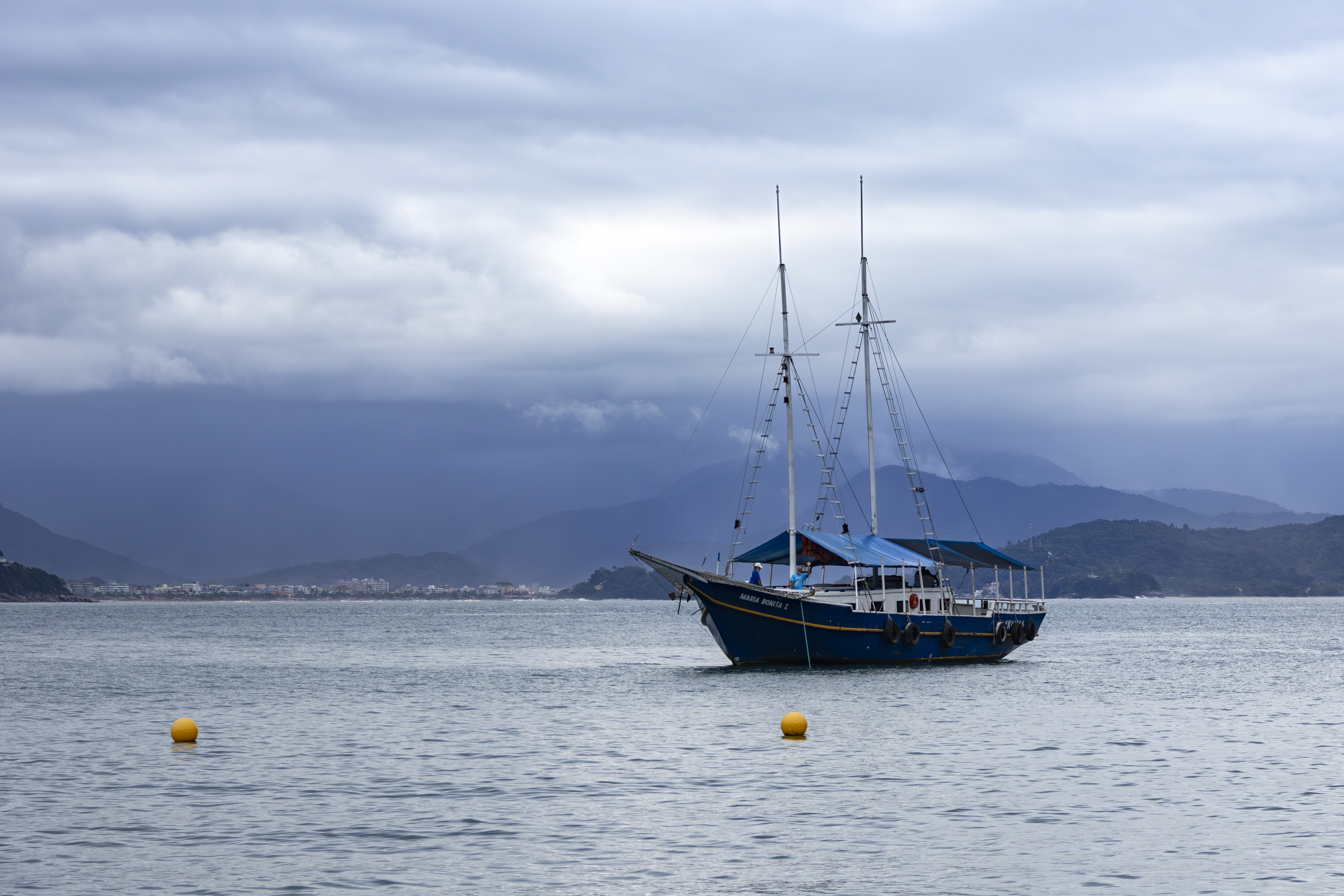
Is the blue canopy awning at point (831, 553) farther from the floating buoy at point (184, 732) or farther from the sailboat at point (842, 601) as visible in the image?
the floating buoy at point (184, 732)

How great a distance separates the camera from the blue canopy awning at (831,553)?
57938 mm

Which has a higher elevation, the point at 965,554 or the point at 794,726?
the point at 965,554

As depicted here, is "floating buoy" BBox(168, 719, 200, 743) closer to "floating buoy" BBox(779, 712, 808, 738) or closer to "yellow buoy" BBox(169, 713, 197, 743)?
"yellow buoy" BBox(169, 713, 197, 743)

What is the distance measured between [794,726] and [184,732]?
17127mm

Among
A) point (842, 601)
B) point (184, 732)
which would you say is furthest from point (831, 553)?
point (184, 732)

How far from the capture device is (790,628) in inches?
2159

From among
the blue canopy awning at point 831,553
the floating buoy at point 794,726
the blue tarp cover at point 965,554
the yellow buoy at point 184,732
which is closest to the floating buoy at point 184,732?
the yellow buoy at point 184,732

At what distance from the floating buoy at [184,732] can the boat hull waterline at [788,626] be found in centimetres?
2287

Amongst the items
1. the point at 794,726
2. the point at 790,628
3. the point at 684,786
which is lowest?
the point at 684,786

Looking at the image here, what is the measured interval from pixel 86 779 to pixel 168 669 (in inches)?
1852

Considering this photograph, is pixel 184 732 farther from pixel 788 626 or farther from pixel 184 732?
pixel 788 626

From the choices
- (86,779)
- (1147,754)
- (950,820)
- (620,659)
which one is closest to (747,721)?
(1147,754)

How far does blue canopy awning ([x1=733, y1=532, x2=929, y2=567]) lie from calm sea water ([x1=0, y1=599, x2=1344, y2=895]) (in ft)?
16.5

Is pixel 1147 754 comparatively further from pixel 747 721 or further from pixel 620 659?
pixel 620 659
